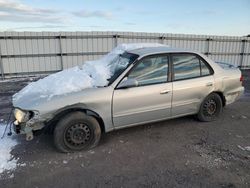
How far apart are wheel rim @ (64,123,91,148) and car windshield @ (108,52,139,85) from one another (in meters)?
0.89

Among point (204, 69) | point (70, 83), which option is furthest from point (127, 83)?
point (204, 69)

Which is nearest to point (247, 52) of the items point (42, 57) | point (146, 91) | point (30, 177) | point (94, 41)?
point (94, 41)

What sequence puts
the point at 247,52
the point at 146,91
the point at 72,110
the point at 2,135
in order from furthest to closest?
the point at 247,52 < the point at 2,135 < the point at 146,91 < the point at 72,110

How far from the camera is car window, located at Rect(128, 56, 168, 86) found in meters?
4.14

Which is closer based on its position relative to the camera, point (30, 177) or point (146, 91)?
point (30, 177)

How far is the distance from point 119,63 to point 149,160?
1.86 meters

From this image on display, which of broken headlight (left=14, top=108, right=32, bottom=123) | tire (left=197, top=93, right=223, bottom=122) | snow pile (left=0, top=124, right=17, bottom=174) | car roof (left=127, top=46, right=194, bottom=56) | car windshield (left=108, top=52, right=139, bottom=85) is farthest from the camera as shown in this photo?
tire (left=197, top=93, right=223, bottom=122)

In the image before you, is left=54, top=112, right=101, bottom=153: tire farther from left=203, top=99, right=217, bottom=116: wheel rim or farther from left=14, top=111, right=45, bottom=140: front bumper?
left=203, top=99, right=217, bottom=116: wheel rim

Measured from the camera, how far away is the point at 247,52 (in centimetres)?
1445

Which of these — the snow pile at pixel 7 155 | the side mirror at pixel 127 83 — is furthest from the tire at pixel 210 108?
the snow pile at pixel 7 155

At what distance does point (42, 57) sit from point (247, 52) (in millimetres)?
11930

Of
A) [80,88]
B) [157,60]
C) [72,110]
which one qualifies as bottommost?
[72,110]

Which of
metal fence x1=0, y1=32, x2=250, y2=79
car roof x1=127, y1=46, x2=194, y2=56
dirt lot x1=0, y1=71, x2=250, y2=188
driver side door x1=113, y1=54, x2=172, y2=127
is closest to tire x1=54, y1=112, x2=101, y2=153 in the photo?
dirt lot x1=0, y1=71, x2=250, y2=188

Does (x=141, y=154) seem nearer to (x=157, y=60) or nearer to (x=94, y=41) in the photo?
(x=157, y=60)
